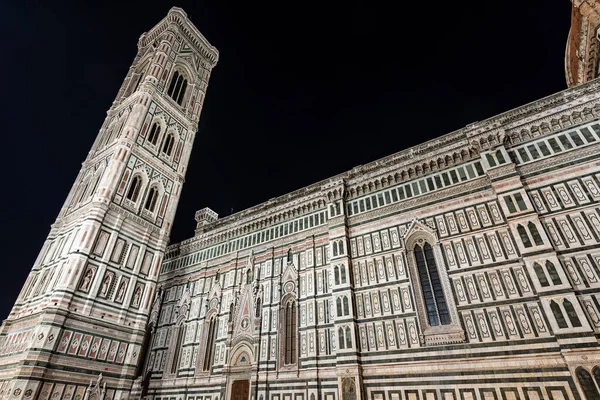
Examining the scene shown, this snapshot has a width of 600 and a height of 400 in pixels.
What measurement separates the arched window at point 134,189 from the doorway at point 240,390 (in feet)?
52.7

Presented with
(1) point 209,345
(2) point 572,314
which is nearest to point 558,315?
(2) point 572,314

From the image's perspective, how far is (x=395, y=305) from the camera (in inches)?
671

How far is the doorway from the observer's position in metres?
19.7

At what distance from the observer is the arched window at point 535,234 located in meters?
14.5

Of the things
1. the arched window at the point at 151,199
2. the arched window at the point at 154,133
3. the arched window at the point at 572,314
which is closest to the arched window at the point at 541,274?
the arched window at the point at 572,314

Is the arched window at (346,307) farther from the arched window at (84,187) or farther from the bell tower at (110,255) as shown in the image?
the arched window at (84,187)

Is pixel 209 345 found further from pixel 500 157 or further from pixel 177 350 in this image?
pixel 500 157

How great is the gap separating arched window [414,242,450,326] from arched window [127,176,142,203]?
860 inches

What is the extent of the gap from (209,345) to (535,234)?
70.4 feet

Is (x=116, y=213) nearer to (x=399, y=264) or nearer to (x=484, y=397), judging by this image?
(x=399, y=264)

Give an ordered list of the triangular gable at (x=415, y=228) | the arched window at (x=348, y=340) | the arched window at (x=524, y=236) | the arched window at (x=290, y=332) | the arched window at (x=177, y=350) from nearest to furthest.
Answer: the arched window at (x=524, y=236), the arched window at (x=348, y=340), the triangular gable at (x=415, y=228), the arched window at (x=290, y=332), the arched window at (x=177, y=350)

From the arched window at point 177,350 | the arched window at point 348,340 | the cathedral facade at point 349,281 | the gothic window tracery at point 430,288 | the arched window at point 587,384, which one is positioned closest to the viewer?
the arched window at point 587,384

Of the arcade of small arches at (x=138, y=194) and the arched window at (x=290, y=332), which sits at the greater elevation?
the arcade of small arches at (x=138, y=194)

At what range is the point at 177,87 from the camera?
3369 cm
